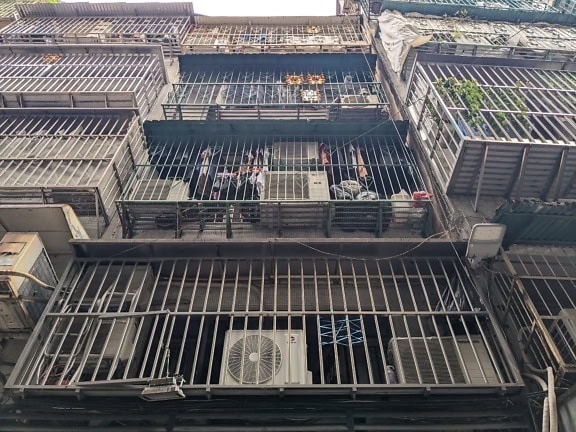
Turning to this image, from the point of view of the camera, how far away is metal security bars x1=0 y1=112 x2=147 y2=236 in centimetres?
1006

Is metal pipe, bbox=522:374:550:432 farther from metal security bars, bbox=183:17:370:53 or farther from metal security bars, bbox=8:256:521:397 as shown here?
metal security bars, bbox=183:17:370:53

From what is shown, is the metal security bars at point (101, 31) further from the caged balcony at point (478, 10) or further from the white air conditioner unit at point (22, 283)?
the white air conditioner unit at point (22, 283)

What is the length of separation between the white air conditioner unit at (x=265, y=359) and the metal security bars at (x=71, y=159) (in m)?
5.56

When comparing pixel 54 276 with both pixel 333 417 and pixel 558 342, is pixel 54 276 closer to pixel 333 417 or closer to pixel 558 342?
pixel 333 417

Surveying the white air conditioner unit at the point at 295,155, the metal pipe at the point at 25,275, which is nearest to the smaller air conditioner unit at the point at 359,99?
the white air conditioner unit at the point at 295,155

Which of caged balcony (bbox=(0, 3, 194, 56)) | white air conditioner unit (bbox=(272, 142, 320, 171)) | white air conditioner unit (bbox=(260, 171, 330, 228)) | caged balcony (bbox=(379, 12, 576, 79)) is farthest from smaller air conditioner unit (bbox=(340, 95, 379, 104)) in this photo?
caged balcony (bbox=(0, 3, 194, 56))

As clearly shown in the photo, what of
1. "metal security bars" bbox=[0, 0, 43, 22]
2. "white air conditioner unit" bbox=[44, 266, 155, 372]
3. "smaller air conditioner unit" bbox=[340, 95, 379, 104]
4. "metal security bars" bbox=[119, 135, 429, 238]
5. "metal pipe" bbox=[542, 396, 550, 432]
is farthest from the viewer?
"metal security bars" bbox=[0, 0, 43, 22]

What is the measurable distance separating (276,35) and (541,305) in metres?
19.9

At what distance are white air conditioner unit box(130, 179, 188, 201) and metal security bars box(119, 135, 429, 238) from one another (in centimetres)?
3

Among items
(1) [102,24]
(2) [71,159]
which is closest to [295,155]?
(2) [71,159]

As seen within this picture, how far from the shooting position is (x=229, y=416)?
704 centimetres

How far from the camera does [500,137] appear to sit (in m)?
9.77

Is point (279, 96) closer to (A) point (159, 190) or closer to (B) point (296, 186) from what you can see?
(B) point (296, 186)

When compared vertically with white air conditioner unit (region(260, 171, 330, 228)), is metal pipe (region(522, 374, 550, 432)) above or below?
below
